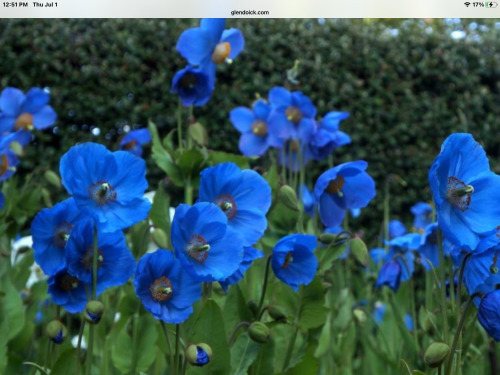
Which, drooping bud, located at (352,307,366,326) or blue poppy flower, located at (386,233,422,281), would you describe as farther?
drooping bud, located at (352,307,366,326)

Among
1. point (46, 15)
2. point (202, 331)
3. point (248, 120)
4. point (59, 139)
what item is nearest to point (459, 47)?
point (59, 139)

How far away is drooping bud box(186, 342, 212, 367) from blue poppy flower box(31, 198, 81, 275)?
228mm

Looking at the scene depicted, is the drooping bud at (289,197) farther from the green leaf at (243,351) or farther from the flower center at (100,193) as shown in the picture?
the flower center at (100,193)

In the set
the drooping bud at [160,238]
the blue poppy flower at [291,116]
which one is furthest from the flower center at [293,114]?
the drooping bud at [160,238]

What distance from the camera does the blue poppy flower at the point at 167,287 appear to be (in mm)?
792

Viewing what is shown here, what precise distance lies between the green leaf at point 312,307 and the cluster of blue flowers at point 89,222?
334 mm

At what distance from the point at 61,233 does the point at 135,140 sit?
0.71m

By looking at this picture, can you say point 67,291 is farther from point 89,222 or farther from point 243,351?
point 243,351

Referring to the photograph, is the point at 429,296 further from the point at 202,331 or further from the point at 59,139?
the point at 59,139

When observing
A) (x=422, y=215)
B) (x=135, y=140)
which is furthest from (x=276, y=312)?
(x=422, y=215)

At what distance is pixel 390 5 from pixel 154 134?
456 millimetres

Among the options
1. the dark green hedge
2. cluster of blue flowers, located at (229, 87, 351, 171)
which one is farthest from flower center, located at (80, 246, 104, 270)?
the dark green hedge

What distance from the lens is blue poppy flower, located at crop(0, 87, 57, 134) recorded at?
66.8 inches

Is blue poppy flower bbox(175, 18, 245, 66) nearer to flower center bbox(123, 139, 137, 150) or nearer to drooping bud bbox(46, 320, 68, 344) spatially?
flower center bbox(123, 139, 137, 150)
